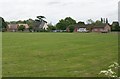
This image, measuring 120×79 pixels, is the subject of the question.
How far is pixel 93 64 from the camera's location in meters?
14.4

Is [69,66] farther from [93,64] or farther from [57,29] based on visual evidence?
[57,29]

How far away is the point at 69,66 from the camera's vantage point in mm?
13617

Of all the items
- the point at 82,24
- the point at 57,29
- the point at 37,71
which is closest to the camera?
the point at 37,71

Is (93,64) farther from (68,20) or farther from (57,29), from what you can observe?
(68,20)

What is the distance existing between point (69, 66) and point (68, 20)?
122594 millimetres

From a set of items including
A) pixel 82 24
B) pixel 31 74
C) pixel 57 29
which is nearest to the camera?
pixel 31 74

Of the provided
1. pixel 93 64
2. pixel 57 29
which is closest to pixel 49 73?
pixel 93 64

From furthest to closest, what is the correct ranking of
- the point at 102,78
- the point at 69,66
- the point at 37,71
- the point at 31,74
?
the point at 69,66
the point at 37,71
the point at 31,74
the point at 102,78

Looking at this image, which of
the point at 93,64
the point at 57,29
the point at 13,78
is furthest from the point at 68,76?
the point at 57,29

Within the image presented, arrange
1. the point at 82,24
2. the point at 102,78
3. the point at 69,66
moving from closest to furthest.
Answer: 1. the point at 102,78
2. the point at 69,66
3. the point at 82,24

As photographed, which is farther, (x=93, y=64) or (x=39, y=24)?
(x=39, y=24)

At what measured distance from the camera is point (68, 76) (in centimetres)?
1082

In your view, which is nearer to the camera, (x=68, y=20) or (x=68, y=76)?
(x=68, y=76)

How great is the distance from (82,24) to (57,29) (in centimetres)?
1477
